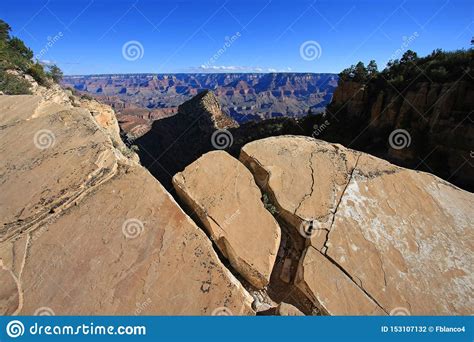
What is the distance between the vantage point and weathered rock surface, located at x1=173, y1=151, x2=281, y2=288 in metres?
5.39

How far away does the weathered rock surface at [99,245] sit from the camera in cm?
456

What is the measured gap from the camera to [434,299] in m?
5.08

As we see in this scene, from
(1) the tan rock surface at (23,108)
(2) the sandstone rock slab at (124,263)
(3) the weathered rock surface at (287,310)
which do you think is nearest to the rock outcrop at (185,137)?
(1) the tan rock surface at (23,108)

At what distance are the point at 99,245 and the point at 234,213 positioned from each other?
2565mm

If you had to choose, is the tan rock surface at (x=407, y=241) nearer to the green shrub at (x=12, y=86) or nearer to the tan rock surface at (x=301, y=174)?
the tan rock surface at (x=301, y=174)

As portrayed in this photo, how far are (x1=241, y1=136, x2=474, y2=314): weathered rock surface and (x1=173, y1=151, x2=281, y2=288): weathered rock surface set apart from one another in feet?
1.56

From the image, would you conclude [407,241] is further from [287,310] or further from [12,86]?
[12,86]

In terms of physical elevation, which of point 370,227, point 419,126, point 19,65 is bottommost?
point 19,65

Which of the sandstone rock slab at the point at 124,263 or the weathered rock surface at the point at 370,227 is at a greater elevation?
the weathered rock surface at the point at 370,227

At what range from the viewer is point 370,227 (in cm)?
588

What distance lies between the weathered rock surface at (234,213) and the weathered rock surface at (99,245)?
0.38m

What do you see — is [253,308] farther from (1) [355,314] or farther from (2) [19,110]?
(2) [19,110]

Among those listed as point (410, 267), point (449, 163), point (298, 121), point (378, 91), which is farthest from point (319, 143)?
point (298, 121)

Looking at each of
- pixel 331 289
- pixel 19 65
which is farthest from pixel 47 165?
pixel 19 65
